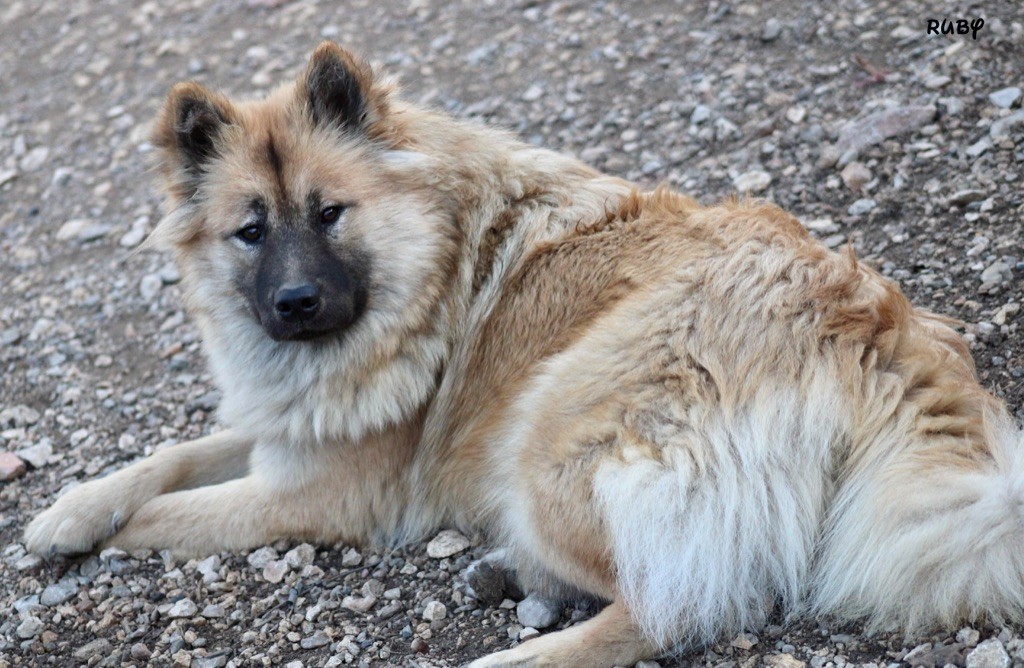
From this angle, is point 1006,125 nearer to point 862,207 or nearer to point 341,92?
point 862,207

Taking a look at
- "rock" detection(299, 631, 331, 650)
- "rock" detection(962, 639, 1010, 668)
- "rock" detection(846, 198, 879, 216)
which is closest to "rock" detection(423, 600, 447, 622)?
"rock" detection(299, 631, 331, 650)

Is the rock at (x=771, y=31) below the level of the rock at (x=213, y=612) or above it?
above

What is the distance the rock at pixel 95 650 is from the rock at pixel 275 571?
606 millimetres

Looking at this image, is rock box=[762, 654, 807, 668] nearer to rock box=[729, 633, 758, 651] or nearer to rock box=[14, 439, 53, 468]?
rock box=[729, 633, 758, 651]

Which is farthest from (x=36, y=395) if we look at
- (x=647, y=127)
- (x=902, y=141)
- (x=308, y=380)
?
(x=902, y=141)

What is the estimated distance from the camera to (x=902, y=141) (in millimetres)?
5273

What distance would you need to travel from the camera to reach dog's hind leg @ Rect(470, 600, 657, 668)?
319 cm

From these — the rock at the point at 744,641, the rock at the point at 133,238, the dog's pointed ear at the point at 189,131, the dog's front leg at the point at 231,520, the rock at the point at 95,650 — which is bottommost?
the rock at the point at 95,650

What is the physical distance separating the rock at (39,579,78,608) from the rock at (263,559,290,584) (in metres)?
0.76

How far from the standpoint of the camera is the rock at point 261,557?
4.07 metres

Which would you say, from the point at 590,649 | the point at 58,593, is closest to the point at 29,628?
the point at 58,593

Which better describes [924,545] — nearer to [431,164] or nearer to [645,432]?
[645,432]

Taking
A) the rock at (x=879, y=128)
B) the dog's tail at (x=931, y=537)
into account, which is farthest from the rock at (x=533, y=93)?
the dog's tail at (x=931, y=537)

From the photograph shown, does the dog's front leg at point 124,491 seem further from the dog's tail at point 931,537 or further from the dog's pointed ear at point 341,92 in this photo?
the dog's tail at point 931,537
